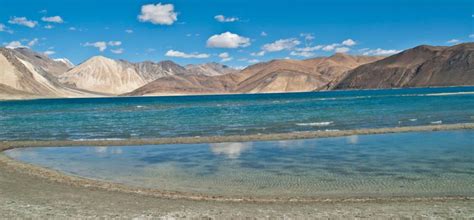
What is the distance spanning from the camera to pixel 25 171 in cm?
1892

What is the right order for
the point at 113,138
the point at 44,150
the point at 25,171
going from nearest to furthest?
the point at 25,171
the point at 44,150
the point at 113,138

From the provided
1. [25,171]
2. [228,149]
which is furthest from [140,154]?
[25,171]

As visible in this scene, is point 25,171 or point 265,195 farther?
point 25,171

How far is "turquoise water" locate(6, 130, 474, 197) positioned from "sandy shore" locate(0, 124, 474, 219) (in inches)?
42.5

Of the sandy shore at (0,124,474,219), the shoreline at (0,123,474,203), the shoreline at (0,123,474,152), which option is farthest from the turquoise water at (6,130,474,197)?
the shoreline at (0,123,474,152)

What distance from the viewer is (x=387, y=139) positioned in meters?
27.0

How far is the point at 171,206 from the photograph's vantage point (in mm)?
12523

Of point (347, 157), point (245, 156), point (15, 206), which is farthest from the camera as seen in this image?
point (245, 156)

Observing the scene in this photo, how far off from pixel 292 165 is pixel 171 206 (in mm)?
7390

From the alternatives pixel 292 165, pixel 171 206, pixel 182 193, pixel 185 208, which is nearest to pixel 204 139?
pixel 292 165

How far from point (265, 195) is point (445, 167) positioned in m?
Answer: 7.02

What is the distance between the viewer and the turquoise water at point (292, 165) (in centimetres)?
1461

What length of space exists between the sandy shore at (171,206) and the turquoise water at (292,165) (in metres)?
1.08

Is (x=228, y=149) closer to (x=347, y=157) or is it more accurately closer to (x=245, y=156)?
(x=245, y=156)
